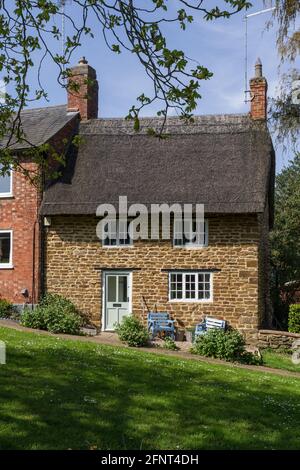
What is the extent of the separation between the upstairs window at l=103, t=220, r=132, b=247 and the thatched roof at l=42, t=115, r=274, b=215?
95 centimetres

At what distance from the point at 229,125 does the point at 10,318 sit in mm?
10959

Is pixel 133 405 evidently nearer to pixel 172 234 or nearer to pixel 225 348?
pixel 225 348

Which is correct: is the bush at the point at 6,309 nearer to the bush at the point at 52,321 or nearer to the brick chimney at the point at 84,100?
the bush at the point at 52,321

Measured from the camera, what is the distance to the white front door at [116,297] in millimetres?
20062

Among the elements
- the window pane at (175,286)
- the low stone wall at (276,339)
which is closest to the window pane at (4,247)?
the window pane at (175,286)

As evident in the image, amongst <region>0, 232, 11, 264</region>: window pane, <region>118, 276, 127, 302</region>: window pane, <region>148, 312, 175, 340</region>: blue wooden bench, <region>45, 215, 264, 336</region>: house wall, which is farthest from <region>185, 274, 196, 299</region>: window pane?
<region>0, 232, 11, 264</region>: window pane

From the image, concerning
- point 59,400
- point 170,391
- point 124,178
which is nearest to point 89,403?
point 59,400

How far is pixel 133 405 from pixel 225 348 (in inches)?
295

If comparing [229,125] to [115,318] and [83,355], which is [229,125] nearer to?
[115,318]

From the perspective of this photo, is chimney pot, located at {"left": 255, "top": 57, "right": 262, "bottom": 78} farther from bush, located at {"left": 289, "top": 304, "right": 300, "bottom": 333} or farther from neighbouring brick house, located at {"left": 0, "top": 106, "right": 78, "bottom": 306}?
bush, located at {"left": 289, "top": 304, "right": 300, "bottom": 333}

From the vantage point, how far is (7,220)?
2086 centimetres

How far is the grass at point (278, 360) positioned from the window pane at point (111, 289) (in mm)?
5612

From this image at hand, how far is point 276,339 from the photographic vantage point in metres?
18.7

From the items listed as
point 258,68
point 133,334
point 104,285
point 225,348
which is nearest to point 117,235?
point 104,285
